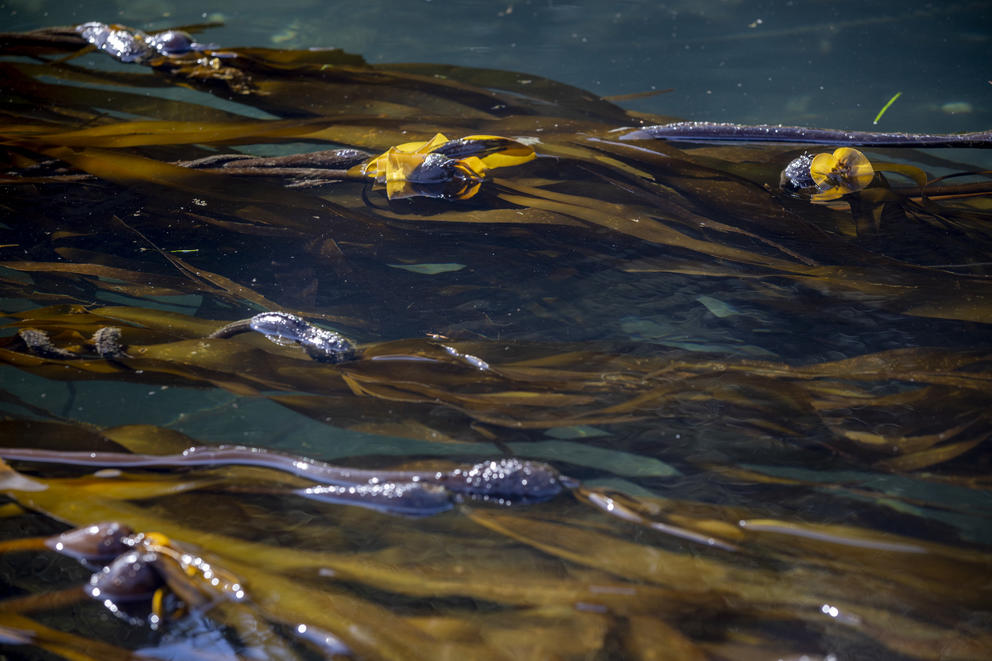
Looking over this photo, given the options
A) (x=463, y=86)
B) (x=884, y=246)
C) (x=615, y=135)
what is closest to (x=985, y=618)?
(x=884, y=246)

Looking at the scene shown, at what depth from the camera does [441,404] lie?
1380mm

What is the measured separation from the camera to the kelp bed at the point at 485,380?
38.9 inches

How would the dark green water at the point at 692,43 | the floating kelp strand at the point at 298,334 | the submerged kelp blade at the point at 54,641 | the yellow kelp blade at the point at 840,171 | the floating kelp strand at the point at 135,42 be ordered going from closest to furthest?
the submerged kelp blade at the point at 54,641 < the floating kelp strand at the point at 298,334 < the yellow kelp blade at the point at 840,171 < the dark green water at the point at 692,43 < the floating kelp strand at the point at 135,42

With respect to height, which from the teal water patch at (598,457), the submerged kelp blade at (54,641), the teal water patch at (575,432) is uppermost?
the teal water patch at (575,432)

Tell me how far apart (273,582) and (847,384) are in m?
1.18

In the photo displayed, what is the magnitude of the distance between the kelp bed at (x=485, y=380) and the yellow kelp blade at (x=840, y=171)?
0.02 metres

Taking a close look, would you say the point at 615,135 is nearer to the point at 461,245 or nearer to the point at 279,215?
the point at 461,245

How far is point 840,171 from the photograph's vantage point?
207cm

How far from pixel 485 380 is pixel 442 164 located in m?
0.94

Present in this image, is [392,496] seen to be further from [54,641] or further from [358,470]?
[54,641]

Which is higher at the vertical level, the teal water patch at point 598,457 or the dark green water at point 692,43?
the dark green water at point 692,43

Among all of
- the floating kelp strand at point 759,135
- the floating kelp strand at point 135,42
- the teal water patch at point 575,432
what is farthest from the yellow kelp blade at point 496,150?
the floating kelp strand at point 135,42

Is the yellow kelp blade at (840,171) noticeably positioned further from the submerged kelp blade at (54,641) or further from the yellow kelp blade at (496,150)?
the submerged kelp blade at (54,641)

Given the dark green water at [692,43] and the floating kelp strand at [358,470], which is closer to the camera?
the floating kelp strand at [358,470]
